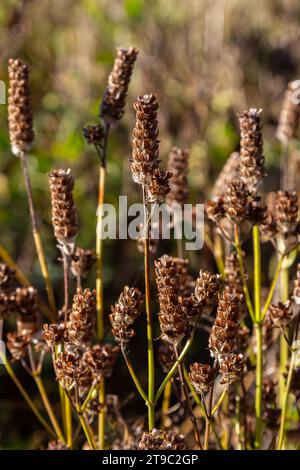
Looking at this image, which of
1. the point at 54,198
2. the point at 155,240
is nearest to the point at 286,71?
the point at 155,240

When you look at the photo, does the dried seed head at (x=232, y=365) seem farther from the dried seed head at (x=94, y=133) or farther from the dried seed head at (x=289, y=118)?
the dried seed head at (x=289, y=118)

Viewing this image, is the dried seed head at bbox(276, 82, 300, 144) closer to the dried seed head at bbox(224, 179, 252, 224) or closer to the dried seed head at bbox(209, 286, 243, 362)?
the dried seed head at bbox(224, 179, 252, 224)

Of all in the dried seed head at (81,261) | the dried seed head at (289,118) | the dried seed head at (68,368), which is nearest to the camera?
the dried seed head at (68,368)

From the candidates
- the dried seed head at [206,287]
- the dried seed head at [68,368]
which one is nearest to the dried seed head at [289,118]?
the dried seed head at [206,287]

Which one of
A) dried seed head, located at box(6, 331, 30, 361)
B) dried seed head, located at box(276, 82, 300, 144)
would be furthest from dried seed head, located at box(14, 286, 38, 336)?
dried seed head, located at box(276, 82, 300, 144)

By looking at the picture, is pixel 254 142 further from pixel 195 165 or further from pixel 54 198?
pixel 195 165

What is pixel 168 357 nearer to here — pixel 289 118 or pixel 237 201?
pixel 237 201
